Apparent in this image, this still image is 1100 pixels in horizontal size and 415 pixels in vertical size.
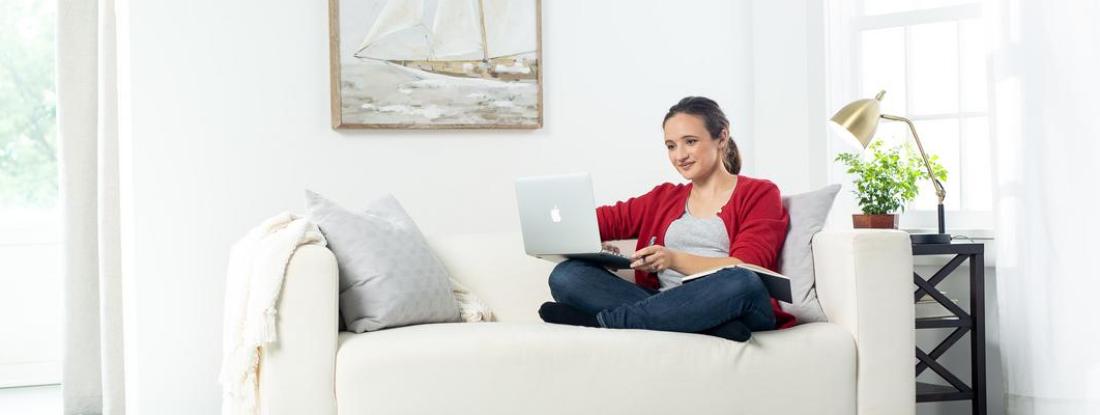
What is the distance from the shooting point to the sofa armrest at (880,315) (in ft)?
8.23

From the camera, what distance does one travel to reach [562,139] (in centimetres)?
370

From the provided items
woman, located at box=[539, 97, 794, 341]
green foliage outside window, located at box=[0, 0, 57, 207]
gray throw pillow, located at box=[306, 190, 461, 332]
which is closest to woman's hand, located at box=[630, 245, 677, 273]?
woman, located at box=[539, 97, 794, 341]

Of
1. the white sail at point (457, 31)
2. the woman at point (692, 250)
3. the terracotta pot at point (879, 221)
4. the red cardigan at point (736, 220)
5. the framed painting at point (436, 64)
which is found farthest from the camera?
the white sail at point (457, 31)

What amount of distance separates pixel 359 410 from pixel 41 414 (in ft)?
6.42

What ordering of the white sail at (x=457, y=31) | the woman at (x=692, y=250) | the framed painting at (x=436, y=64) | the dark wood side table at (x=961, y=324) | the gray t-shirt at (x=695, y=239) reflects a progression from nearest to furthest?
1. the woman at (x=692, y=250)
2. the gray t-shirt at (x=695, y=239)
3. the dark wood side table at (x=961, y=324)
4. the framed painting at (x=436, y=64)
5. the white sail at (x=457, y=31)

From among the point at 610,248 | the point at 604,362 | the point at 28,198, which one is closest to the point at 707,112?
the point at 610,248

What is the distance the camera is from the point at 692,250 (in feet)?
9.25

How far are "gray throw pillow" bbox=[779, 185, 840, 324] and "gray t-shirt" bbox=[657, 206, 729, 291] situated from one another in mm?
171

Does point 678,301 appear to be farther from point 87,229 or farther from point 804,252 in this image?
point 87,229

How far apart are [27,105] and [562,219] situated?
3202 mm

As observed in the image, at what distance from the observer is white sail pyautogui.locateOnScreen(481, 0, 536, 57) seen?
11.8ft

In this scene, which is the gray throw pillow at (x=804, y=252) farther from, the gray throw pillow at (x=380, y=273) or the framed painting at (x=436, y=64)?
the framed painting at (x=436, y=64)

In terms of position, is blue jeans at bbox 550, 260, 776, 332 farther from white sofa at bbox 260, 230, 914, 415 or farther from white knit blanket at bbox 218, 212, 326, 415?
white knit blanket at bbox 218, 212, 326, 415

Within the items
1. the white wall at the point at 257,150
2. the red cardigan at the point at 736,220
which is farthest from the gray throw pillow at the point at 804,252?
the white wall at the point at 257,150
